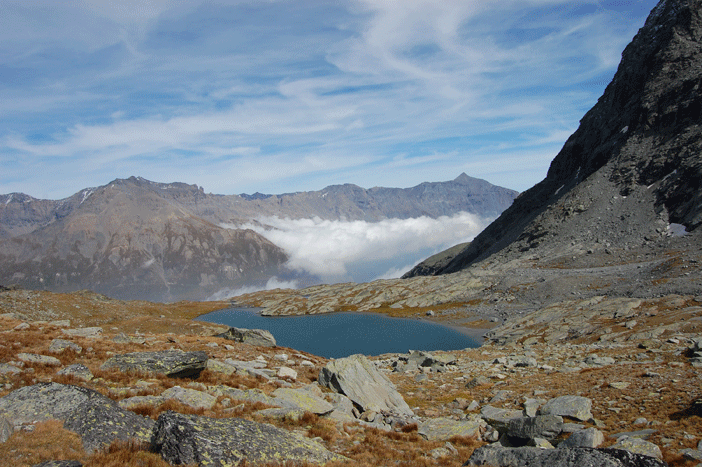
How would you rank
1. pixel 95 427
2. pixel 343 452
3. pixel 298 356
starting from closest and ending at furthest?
pixel 95 427, pixel 343 452, pixel 298 356

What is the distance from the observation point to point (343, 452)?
51.9 feet

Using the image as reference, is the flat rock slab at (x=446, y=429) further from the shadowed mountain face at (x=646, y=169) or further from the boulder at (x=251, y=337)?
the shadowed mountain face at (x=646, y=169)

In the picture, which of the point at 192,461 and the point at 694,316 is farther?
the point at 694,316

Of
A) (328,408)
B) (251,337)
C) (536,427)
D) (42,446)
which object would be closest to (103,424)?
(42,446)

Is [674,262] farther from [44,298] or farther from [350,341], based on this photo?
[44,298]

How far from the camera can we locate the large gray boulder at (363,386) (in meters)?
24.9

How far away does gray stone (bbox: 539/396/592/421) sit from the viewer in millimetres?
Result: 20453

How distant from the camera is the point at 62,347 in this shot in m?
24.7

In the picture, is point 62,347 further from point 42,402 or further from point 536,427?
point 536,427

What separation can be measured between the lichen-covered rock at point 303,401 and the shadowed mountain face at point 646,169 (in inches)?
6108

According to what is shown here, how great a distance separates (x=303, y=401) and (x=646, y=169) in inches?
7645

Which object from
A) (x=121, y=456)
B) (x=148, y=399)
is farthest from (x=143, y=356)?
(x=121, y=456)

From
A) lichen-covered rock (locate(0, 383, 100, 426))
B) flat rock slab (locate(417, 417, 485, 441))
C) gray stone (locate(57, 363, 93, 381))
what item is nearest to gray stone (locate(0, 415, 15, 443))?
lichen-covered rock (locate(0, 383, 100, 426))

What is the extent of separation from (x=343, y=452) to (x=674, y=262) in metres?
120
